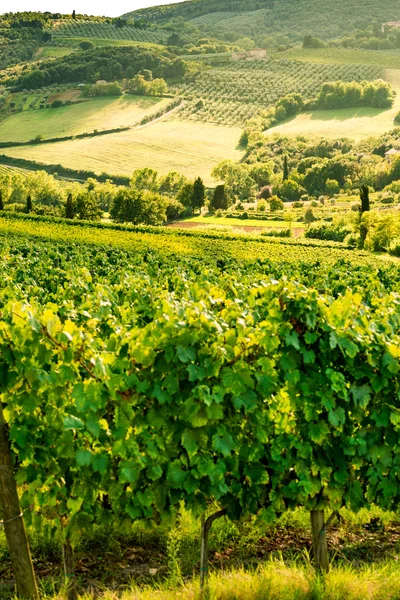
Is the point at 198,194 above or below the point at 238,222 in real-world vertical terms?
above

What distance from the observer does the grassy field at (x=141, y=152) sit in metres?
172

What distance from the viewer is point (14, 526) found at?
249 inches

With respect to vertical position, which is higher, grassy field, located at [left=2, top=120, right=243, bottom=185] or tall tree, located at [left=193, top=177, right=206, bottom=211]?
grassy field, located at [left=2, top=120, right=243, bottom=185]

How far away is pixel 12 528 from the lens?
6316 mm

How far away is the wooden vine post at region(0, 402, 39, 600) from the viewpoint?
20.5ft

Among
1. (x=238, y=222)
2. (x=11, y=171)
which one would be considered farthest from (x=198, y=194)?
(x=11, y=171)

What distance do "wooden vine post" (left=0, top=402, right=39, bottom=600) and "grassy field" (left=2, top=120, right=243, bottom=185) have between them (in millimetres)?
159195

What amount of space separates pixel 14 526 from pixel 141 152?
595ft

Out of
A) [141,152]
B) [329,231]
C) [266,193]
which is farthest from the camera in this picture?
[141,152]

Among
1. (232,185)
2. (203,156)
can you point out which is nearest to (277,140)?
(203,156)

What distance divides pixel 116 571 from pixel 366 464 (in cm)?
288

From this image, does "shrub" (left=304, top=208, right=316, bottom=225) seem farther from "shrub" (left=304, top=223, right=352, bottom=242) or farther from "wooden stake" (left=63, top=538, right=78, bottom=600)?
"wooden stake" (left=63, top=538, right=78, bottom=600)

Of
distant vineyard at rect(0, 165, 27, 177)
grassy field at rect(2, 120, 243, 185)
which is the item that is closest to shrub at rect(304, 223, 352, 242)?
grassy field at rect(2, 120, 243, 185)

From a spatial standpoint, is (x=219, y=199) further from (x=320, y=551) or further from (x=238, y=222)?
(x=320, y=551)
